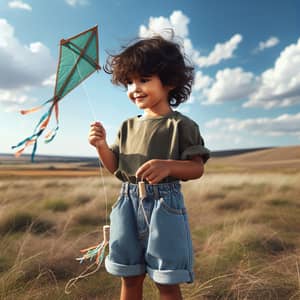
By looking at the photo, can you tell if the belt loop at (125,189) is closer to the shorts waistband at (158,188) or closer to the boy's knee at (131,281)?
the shorts waistband at (158,188)

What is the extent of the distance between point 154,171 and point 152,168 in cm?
1

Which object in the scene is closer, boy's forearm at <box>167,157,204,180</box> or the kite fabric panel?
boy's forearm at <box>167,157,204,180</box>

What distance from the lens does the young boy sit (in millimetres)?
1393

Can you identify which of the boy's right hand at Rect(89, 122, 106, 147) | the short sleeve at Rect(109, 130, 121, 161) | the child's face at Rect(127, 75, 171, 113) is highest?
the child's face at Rect(127, 75, 171, 113)

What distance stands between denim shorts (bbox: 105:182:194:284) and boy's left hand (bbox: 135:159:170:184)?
9 cm

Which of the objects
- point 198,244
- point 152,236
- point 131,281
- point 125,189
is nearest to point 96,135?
point 125,189

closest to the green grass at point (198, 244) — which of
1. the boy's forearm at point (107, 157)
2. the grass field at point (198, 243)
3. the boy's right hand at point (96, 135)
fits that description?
the grass field at point (198, 243)

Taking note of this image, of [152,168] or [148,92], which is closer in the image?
[152,168]

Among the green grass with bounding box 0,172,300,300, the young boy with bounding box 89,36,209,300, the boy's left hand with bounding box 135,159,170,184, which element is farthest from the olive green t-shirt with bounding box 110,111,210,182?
the green grass with bounding box 0,172,300,300

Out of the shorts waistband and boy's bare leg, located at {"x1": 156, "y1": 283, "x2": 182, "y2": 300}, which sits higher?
the shorts waistband

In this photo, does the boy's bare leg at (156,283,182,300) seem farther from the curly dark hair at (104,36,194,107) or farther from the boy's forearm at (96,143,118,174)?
the curly dark hair at (104,36,194,107)

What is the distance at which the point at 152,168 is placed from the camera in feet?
4.42

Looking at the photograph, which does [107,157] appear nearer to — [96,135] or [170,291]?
[96,135]

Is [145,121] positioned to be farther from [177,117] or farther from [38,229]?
[38,229]
